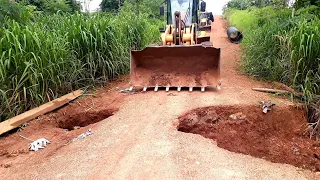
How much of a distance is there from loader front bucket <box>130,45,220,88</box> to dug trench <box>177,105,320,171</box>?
1163 millimetres

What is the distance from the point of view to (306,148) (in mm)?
4742

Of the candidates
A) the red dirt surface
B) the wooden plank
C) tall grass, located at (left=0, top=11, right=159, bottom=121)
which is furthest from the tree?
the wooden plank

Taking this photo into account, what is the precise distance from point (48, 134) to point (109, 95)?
6.35ft

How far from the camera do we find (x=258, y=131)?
5246mm

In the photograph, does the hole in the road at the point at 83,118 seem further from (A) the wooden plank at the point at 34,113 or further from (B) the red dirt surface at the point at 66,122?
(A) the wooden plank at the point at 34,113

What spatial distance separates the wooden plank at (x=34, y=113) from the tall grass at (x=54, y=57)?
0.13 m

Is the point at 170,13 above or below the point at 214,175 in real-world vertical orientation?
above

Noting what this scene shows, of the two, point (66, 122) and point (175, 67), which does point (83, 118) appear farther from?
point (175, 67)

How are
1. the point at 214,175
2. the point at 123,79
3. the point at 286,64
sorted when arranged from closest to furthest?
1. the point at 214,175
2. the point at 286,64
3. the point at 123,79

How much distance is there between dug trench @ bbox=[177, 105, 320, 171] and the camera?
15.0ft

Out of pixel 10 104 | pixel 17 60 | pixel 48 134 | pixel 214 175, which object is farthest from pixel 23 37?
pixel 214 175

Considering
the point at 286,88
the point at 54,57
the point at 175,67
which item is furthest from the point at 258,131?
the point at 54,57

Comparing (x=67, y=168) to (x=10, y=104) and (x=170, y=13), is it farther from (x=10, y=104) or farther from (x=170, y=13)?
(x=170, y=13)

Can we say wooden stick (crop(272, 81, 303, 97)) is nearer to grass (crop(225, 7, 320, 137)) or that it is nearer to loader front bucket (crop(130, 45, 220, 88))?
grass (crop(225, 7, 320, 137))
